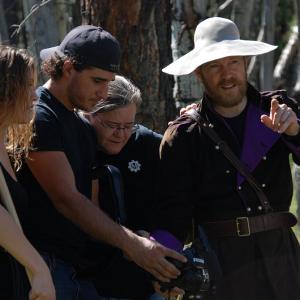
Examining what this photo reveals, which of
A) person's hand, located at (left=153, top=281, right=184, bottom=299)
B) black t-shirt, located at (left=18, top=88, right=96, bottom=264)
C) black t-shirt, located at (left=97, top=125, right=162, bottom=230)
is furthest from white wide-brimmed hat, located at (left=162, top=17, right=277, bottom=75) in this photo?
person's hand, located at (left=153, top=281, right=184, bottom=299)

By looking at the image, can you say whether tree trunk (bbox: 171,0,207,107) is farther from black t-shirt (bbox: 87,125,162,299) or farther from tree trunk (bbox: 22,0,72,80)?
black t-shirt (bbox: 87,125,162,299)

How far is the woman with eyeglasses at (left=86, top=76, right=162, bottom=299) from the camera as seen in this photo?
4410 millimetres

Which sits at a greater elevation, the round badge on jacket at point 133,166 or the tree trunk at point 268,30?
the round badge on jacket at point 133,166

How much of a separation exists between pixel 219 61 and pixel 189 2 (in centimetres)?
420

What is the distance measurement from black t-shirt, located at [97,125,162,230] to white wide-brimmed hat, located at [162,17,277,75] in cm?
44

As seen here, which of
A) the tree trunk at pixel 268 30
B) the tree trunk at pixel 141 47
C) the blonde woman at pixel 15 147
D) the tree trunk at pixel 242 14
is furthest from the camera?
the tree trunk at pixel 242 14

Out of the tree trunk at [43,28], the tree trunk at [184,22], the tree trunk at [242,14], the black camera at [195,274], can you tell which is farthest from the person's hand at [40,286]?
the tree trunk at [242,14]

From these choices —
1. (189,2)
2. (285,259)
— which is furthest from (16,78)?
(189,2)

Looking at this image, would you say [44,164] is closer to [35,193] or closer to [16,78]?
[35,193]

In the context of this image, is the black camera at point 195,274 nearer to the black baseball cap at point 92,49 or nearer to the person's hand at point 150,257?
the person's hand at point 150,257

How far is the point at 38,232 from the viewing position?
4.13 meters

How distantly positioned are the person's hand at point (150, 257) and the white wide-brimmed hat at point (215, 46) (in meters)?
0.87

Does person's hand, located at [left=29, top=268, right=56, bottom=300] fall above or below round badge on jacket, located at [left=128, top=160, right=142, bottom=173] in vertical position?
below

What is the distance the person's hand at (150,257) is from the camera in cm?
410
